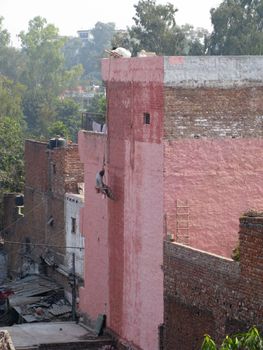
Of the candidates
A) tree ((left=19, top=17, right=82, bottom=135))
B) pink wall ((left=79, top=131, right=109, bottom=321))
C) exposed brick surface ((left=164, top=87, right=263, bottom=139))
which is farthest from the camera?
tree ((left=19, top=17, right=82, bottom=135))

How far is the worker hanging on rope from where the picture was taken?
23984 millimetres

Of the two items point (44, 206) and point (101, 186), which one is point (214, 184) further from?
point (44, 206)

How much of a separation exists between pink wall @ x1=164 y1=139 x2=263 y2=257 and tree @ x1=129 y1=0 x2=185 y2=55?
129 feet

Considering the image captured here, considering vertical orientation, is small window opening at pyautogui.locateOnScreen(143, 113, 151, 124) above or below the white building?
above

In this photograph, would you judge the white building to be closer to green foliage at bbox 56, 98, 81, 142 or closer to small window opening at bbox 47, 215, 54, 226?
small window opening at bbox 47, 215, 54, 226

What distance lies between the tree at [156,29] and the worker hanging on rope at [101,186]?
36532 millimetres

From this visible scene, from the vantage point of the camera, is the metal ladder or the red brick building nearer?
the metal ladder

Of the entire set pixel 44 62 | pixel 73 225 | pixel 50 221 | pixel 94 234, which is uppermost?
pixel 44 62

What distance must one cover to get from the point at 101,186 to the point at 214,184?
3.52 m

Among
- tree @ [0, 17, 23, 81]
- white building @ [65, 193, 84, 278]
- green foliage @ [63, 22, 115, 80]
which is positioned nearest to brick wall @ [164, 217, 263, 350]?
white building @ [65, 193, 84, 278]

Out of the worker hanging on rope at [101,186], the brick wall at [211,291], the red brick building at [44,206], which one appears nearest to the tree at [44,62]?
the red brick building at [44,206]

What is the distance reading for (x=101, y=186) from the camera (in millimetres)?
24188

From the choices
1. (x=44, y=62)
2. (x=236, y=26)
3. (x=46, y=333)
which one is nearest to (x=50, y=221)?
(x=46, y=333)

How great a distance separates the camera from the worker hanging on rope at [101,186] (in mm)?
23984
